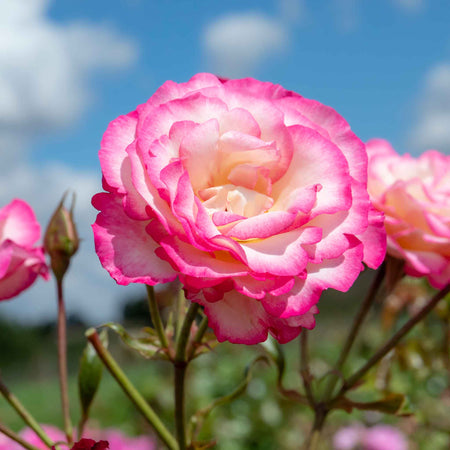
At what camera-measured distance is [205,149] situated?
45 centimetres

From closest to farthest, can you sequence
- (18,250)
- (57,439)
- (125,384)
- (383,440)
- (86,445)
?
(86,445), (125,384), (18,250), (57,439), (383,440)

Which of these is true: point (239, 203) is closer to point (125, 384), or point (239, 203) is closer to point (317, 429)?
point (125, 384)

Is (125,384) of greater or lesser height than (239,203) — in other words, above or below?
below

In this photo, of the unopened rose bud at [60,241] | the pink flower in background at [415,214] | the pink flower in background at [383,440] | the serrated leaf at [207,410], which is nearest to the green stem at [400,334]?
the pink flower in background at [415,214]

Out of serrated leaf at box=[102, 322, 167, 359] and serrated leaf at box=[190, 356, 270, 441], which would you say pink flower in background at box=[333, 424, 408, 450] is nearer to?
serrated leaf at box=[190, 356, 270, 441]

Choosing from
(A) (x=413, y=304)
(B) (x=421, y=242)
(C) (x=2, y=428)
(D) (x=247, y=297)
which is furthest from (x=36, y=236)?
(A) (x=413, y=304)

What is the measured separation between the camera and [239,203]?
462 millimetres

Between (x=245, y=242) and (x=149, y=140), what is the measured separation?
0.11 m

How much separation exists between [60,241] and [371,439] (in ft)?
5.65

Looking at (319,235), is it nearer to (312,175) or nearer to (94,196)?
(312,175)

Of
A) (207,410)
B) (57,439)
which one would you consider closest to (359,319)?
(207,410)

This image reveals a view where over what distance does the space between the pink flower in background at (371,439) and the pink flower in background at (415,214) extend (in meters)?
1.53

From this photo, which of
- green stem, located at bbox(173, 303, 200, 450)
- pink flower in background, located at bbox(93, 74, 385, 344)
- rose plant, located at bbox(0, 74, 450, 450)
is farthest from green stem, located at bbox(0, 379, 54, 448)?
pink flower in background, located at bbox(93, 74, 385, 344)

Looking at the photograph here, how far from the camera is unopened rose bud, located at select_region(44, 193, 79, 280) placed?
2.02 feet
